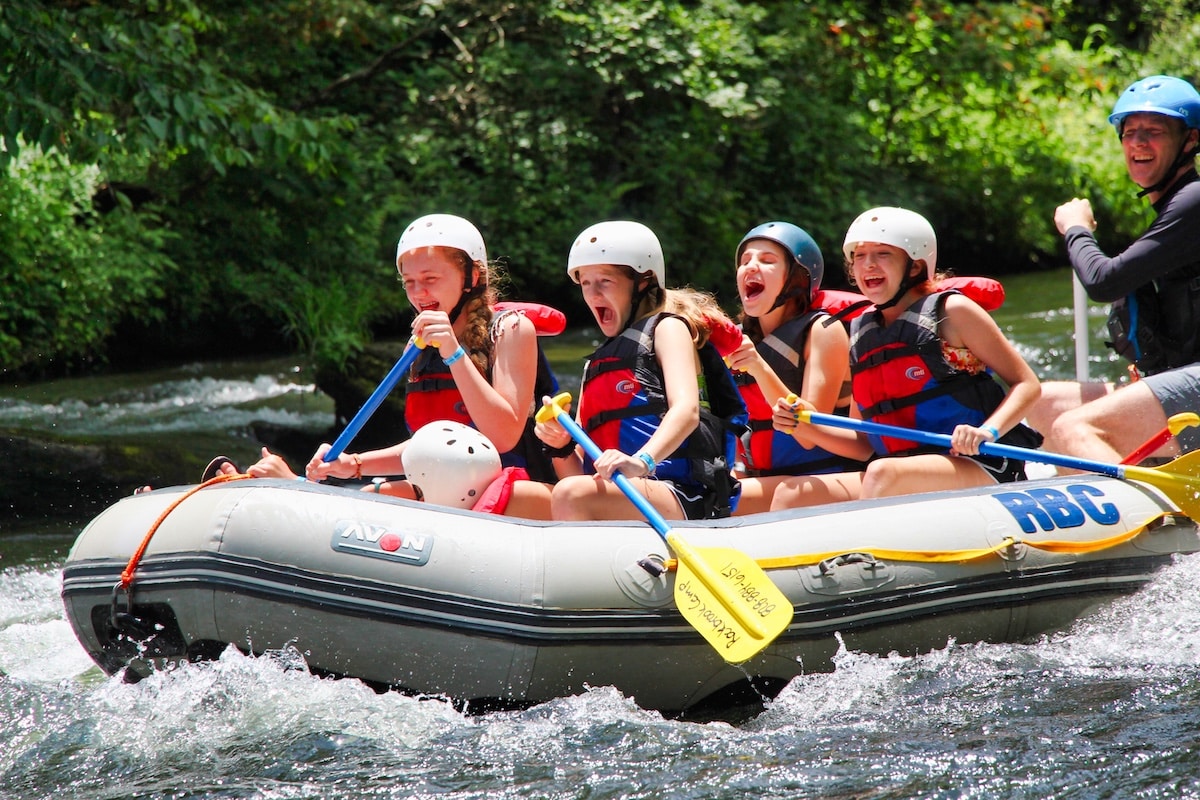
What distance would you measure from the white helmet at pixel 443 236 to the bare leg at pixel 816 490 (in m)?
1.35

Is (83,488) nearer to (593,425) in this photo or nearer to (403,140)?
(593,425)

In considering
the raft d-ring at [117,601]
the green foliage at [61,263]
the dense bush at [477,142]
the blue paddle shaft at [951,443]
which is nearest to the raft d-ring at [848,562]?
the blue paddle shaft at [951,443]

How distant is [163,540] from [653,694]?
153 centimetres

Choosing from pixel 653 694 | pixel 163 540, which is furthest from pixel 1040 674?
pixel 163 540

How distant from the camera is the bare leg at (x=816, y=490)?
4.57 meters

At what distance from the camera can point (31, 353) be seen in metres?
10.4

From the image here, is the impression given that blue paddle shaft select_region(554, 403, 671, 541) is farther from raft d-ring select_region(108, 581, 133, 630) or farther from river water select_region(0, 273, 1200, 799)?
raft d-ring select_region(108, 581, 133, 630)

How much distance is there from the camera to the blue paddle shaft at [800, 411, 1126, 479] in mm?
4277

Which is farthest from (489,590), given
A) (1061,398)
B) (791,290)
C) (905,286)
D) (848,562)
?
(1061,398)

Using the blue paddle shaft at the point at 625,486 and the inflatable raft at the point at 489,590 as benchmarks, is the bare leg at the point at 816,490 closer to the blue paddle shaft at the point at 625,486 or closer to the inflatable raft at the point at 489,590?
the inflatable raft at the point at 489,590

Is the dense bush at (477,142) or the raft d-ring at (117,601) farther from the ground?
the dense bush at (477,142)

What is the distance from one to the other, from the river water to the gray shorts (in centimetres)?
54

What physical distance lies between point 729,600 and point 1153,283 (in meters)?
2.23

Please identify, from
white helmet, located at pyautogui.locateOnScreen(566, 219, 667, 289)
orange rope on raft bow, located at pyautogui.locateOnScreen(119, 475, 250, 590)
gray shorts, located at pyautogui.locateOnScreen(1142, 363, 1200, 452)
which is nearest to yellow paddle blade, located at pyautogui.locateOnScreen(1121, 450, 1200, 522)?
gray shorts, located at pyautogui.locateOnScreen(1142, 363, 1200, 452)
